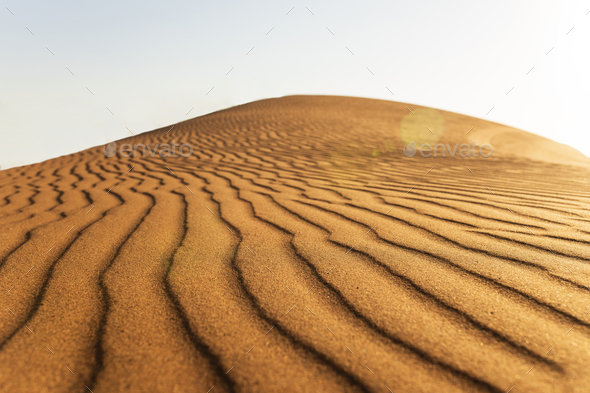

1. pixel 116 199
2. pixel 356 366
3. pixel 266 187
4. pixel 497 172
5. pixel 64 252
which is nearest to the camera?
pixel 356 366

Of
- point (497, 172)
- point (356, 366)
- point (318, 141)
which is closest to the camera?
point (356, 366)

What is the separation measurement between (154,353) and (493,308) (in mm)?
1064

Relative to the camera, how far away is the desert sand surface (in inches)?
33.1

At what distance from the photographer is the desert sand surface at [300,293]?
0.84 meters

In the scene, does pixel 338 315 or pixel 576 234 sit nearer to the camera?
pixel 338 315

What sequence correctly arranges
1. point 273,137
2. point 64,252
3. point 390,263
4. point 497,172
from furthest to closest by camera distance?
point 273,137 < point 497,172 < point 64,252 < point 390,263

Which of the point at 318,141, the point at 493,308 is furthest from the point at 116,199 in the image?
the point at 318,141

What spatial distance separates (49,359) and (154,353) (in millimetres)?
296

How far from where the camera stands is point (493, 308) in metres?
1.05

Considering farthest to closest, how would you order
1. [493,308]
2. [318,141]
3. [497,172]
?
1. [318,141]
2. [497,172]
3. [493,308]

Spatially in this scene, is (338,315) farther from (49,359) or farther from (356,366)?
(49,359)

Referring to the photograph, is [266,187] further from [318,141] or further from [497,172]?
[318,141]

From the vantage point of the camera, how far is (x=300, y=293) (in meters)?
1.20

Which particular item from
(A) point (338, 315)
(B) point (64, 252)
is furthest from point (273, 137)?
(A) point (338, 315)
